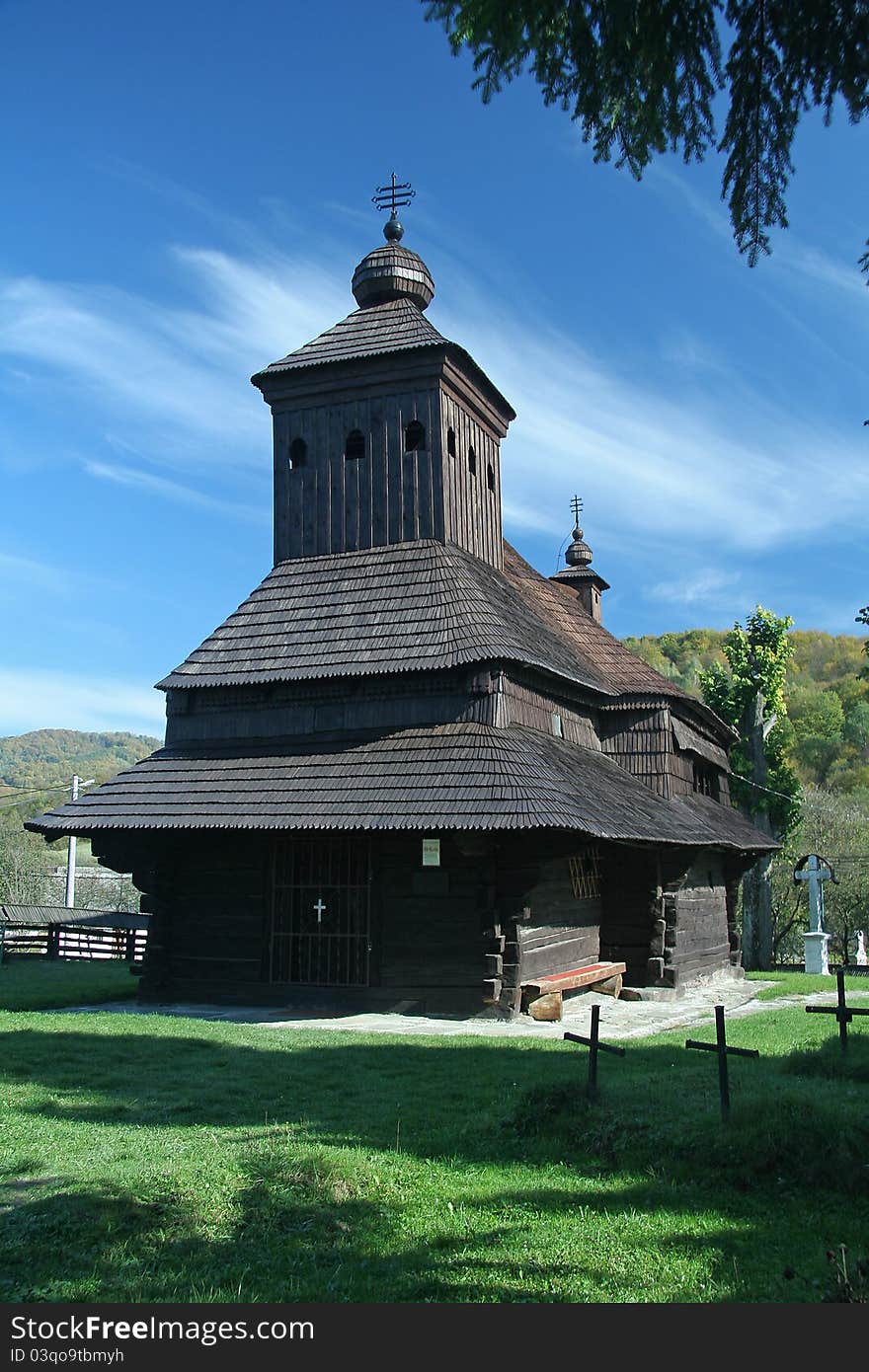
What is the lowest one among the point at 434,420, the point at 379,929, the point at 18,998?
the point at 18,998

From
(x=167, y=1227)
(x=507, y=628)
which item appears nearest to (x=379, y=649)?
(x=507, y=628)

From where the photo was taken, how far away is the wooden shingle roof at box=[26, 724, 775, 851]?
40.4 feet

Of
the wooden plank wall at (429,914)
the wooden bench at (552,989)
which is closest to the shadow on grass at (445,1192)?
the wooden bench at (552,989)

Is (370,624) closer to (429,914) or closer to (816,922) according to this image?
(429,914)

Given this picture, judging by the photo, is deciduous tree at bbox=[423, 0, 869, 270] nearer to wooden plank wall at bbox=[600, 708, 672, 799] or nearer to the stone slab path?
the stone slab path

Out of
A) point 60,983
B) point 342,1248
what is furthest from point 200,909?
point 342,1248

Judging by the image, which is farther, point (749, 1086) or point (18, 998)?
point (18, 998)

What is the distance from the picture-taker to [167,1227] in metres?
4.82

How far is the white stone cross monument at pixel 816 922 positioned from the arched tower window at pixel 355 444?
1483cm

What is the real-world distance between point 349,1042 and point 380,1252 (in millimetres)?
5974

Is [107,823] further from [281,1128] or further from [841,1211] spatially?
[841,1211]

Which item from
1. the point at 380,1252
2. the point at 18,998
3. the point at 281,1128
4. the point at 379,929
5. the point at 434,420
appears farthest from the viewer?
the point at 434,420

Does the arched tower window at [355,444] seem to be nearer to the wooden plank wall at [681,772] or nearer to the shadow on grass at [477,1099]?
the wooden plank wall at [681,772]

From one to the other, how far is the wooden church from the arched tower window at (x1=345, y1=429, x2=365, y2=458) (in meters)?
0.03
